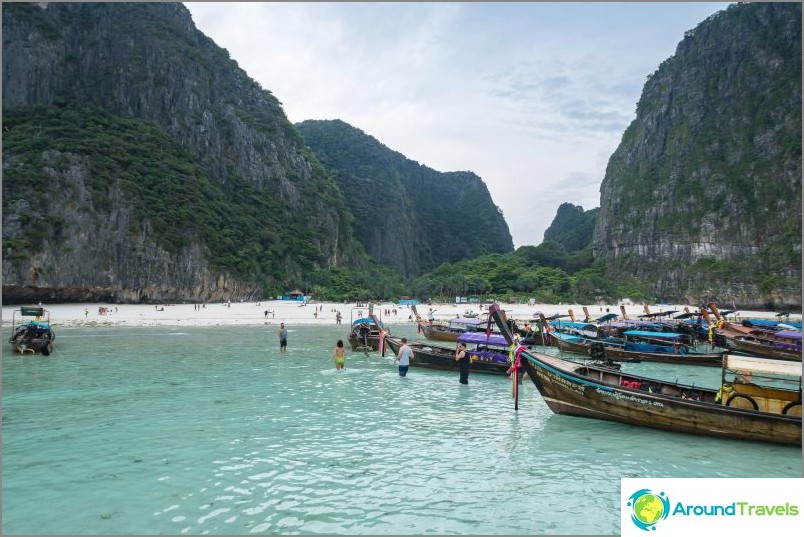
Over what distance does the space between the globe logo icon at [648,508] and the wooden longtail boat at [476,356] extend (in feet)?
50.7

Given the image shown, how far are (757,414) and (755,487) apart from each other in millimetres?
8063

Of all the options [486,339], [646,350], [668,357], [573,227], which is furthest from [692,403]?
[573,227]

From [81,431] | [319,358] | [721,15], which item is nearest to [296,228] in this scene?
[319,358]

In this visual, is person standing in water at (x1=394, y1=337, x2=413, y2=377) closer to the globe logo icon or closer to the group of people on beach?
the group of people on beach

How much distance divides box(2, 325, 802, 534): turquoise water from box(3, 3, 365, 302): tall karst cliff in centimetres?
4853

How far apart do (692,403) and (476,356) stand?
10.5 metres

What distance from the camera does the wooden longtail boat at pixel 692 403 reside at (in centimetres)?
1195

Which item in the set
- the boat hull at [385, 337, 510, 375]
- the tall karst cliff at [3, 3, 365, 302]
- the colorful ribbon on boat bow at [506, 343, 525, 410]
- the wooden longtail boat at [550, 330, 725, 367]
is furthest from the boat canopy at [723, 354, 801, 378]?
the tall karst cliff at [3, 3, 365, 302]

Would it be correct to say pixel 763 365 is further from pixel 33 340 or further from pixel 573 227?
pixel 573 227

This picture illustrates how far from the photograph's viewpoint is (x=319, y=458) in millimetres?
10594

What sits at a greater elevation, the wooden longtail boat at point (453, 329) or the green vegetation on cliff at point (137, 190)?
the green vegetation on cliff at point (137, 190)

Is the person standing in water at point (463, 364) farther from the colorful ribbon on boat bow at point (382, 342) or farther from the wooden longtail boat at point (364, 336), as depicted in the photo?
the wooden longtail boat at point (364, 336)

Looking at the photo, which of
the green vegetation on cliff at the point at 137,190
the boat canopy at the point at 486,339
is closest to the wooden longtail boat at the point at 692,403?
the boat canopy at the point at 486,339

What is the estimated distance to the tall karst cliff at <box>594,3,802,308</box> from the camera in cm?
9631
